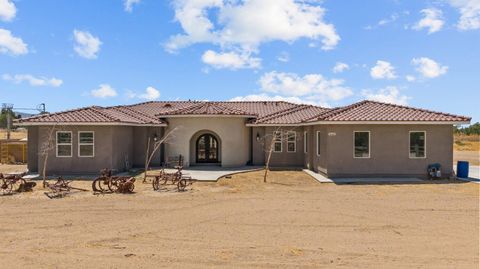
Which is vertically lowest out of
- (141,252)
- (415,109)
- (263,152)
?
(141,252)

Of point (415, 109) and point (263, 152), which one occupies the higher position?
point (415, 109)

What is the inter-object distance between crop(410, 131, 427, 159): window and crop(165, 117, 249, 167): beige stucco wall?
985 centimetres

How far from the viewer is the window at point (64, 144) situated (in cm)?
2000

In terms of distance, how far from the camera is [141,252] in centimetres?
789

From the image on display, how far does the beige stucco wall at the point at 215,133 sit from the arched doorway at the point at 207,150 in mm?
1343

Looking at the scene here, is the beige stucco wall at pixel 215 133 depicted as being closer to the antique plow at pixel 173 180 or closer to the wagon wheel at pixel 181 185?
the antique plow at pixel 173 180

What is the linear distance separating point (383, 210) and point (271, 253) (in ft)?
18.6

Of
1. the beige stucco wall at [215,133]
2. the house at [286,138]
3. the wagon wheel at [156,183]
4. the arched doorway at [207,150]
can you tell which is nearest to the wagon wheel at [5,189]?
the house at [286,138]

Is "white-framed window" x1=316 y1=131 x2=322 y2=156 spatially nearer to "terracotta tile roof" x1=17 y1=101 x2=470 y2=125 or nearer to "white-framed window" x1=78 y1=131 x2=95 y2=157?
"terracotta tile roof" x1=17 y1=101 x2=470 y2=125

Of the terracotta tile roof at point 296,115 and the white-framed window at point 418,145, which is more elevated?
the terracotta tile roof at point 296,115

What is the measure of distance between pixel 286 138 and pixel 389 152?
672cm

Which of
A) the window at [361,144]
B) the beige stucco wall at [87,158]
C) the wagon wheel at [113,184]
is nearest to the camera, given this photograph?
the wagon wheel at [113,184]

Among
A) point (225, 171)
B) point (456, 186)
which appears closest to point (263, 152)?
point (225, 171)

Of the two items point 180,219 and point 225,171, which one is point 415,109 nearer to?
point 225,171
